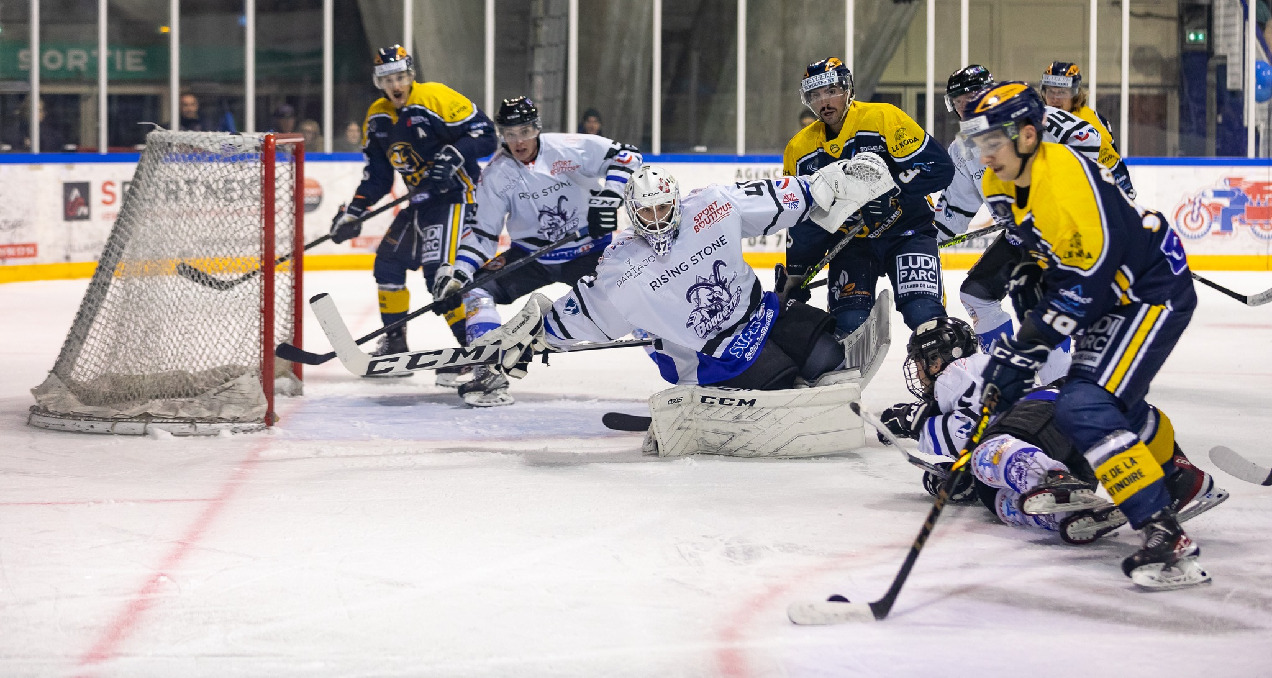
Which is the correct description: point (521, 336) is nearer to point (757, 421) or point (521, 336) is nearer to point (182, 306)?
point (757, 421)

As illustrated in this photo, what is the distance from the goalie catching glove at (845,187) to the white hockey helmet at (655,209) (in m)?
0.51

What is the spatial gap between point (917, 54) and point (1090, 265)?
9994 millimetres

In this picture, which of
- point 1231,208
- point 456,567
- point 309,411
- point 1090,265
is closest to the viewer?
point 1090,265

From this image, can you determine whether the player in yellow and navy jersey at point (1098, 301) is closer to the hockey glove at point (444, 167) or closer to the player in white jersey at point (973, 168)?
the player in white jersey at point (973, 168)

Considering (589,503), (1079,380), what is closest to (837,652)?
(1079,380)

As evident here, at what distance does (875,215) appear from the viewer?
4688 millimetres

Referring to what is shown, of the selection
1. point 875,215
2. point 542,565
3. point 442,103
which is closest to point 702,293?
point 875,215

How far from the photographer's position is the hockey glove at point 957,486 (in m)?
3.47

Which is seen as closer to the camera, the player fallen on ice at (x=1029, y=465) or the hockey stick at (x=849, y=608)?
the hockey stick at (x=849, y=608)

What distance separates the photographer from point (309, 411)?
5.10 metres

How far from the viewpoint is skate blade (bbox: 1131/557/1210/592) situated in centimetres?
281

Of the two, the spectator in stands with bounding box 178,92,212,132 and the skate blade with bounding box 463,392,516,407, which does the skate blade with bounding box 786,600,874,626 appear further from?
the spectator in stands with bounding box 178,92,212,132

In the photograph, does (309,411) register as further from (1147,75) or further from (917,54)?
(1147,75)

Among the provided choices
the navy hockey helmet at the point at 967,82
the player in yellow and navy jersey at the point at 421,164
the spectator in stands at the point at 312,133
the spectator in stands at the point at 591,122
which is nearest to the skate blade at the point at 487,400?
the player in yellow and navy jersey at the point at 421,164
